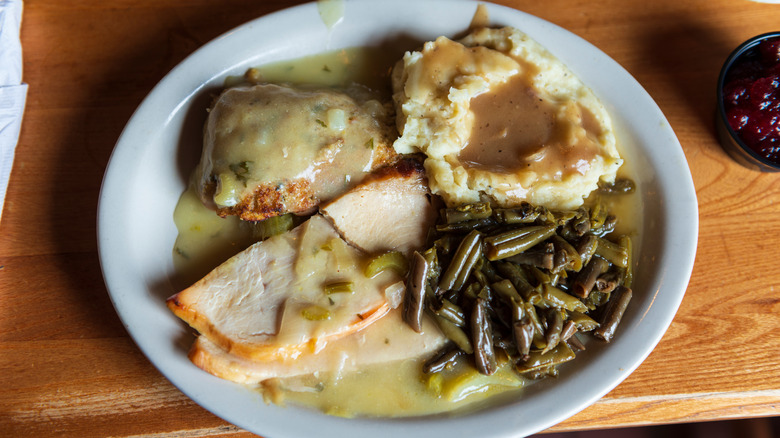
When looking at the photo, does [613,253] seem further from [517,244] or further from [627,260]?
[517,244]

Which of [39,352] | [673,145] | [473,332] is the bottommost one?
[39,352]

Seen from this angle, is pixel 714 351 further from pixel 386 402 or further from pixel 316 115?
pixel 316 115

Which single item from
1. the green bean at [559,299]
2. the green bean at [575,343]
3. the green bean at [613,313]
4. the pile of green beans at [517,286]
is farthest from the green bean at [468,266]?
the green bean at [613,313]

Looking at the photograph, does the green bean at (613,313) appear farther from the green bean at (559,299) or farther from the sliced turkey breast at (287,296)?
the sliced turkey breast at (287,296)

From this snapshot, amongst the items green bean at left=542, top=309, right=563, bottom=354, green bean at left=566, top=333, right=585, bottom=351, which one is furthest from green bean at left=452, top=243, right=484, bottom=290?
green bean at left=566, top=333, right=585, bottom=351

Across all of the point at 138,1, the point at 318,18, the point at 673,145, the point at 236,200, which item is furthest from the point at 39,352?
the point at 673,145

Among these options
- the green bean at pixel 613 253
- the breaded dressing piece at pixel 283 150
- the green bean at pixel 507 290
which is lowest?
the green bean at pixel 507 290
